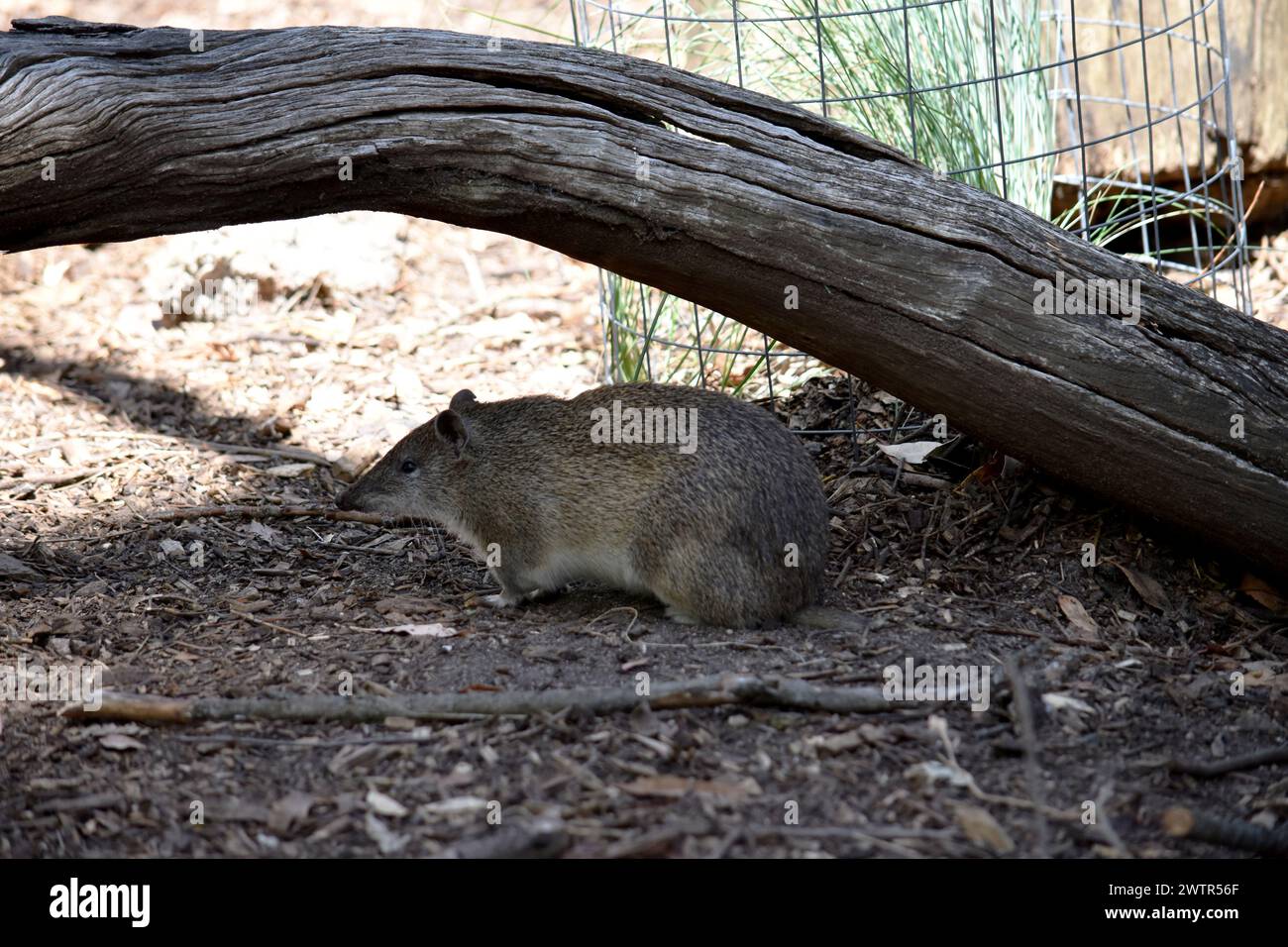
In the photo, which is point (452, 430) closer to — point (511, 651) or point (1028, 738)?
point (511, 651)

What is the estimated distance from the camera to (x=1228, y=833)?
143 inches

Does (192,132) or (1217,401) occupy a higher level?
(192,132)

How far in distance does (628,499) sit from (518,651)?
845mm

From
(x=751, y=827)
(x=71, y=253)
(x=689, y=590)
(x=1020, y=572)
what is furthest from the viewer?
(x=71, y=253)

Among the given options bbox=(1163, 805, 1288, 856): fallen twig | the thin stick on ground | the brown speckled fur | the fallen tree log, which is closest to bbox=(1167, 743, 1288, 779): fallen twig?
bbox=(1163, 805, 1288, 856): fallen twig

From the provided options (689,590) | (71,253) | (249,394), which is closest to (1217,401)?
(689,590)

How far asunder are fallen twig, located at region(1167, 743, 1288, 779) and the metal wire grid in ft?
9.35

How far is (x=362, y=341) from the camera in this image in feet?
29.3

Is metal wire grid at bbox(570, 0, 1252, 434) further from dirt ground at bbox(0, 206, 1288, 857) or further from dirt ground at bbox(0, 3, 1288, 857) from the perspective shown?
dirt ground at bbox(0, 206, 1288, 857)

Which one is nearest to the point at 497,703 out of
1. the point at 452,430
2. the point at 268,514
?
the point at 452,430

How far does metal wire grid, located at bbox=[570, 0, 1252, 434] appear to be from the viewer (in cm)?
670

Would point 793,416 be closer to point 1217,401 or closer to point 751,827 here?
point 1217,401

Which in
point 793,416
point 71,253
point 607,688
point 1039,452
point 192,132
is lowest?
point 607,688

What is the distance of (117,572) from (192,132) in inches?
82.3
